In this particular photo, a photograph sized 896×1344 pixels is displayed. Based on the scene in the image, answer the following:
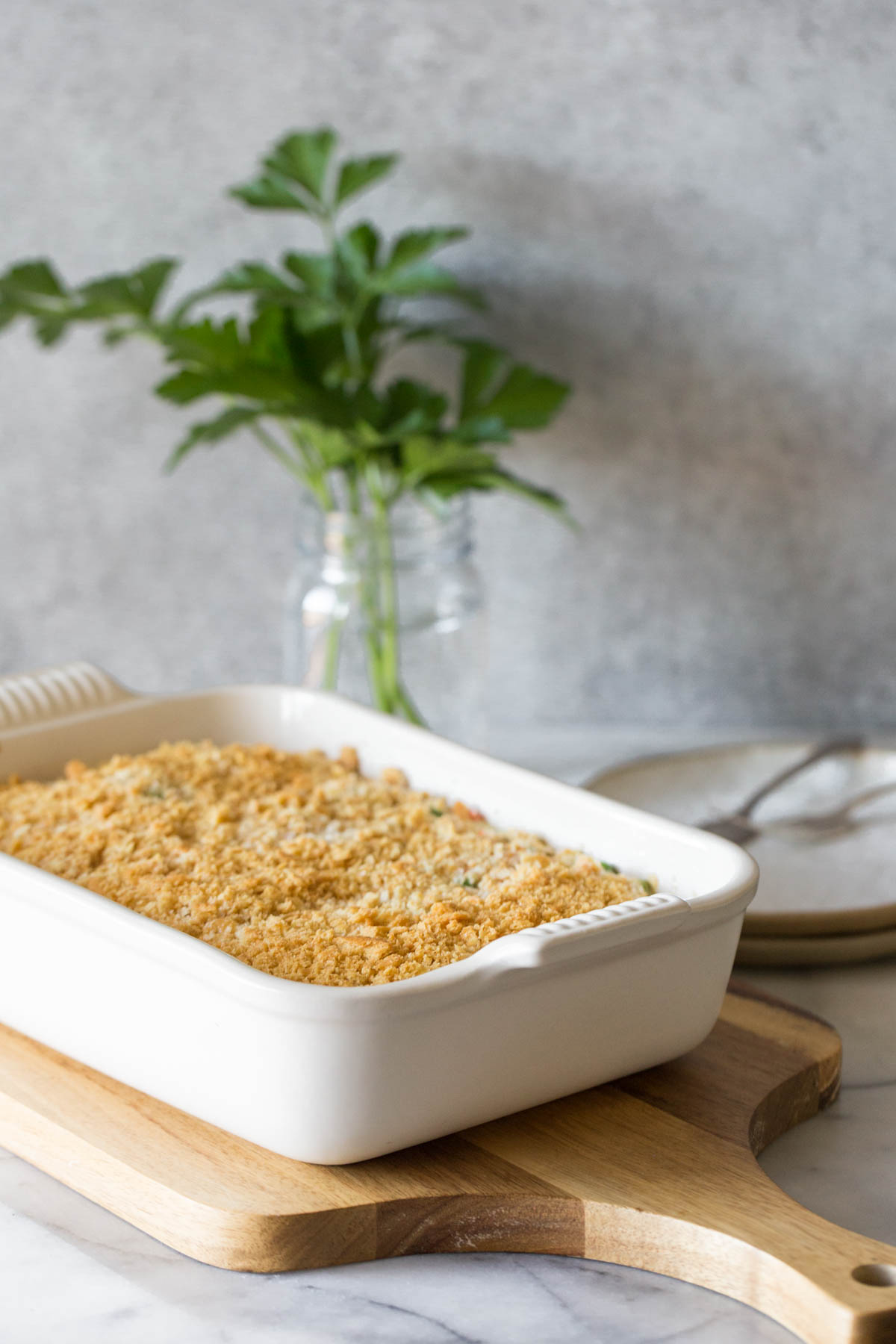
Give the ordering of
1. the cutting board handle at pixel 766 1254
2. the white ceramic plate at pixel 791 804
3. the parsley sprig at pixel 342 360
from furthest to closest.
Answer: the parsley sprig at pixel 342 360, the white ceramic plate at pixel 791 804, the cutting board handle at pixel 766 1254

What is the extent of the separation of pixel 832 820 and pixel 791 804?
58mm

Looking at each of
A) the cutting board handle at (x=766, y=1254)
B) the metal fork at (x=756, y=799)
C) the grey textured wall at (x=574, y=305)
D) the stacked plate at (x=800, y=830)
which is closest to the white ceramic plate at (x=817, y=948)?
the stacked plate at (x=800, y=830)

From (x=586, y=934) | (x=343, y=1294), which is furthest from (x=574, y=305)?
(x=343, y=1294)

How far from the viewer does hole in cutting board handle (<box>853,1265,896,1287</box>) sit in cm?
62

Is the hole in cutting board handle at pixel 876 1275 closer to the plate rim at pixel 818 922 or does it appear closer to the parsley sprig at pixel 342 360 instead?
the plate rim at pixel 818 922

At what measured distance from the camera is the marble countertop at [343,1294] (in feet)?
2.10

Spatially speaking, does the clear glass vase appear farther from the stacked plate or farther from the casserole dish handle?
the casserole dish handle

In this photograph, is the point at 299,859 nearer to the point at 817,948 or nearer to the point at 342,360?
the point at 817,948

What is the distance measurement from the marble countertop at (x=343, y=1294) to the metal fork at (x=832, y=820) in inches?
17.5

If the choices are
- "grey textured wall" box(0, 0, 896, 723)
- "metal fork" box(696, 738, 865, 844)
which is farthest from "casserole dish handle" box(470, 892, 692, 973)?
"grey textured wall" box(0, 0, 896, 723)

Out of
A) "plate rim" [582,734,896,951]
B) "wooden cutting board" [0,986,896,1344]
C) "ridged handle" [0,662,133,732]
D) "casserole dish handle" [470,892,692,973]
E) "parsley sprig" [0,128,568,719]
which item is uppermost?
"parsley sprig" [0,128,568,719]

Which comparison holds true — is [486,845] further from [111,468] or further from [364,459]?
[111,468]

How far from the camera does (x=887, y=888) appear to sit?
3.65 ft

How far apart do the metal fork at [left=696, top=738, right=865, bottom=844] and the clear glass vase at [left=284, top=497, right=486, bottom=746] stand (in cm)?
27
